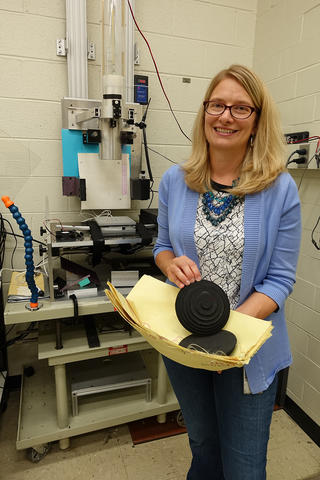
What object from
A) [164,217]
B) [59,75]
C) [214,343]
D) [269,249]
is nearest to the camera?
[214,343]

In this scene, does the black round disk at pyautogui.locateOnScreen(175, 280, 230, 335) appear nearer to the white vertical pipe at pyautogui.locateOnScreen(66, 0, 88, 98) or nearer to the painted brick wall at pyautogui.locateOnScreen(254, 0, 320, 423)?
the painted brick wall at pyautogui.locateOnScreen(254, 0, 320, 423)

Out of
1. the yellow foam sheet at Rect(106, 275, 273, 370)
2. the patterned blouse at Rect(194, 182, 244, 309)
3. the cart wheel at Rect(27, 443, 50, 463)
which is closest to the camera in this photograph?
the yellow foam sheet at Rect(106, 275, 273, 370)

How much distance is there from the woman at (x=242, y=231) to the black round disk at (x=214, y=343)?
11 centimetres

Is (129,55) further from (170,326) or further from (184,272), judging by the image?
(170,326)

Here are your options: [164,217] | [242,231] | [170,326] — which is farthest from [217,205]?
[170,326]

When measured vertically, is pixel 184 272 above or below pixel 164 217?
below

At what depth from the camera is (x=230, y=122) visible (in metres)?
0.93

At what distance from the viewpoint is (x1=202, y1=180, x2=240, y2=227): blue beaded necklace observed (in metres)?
0.95

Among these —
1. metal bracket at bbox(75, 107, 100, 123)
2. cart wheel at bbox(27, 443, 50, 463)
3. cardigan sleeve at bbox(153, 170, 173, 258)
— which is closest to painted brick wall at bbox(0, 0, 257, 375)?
metal bracket at bbox(75, 107, 100, 123)

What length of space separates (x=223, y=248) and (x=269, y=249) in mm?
120

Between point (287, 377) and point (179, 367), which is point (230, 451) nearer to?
point (179, 367)

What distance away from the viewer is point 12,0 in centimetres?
165

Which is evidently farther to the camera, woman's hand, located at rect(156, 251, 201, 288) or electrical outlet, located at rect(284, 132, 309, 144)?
electrical outlet, located at rect(284, 132, 309, 144)

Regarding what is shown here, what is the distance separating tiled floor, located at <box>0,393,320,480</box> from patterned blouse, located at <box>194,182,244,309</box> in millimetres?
1069
